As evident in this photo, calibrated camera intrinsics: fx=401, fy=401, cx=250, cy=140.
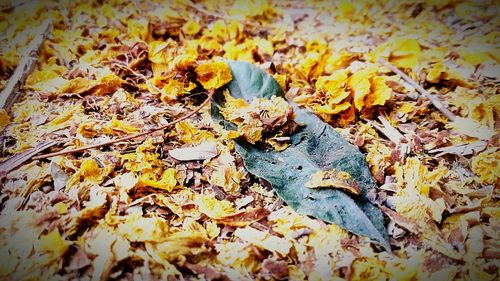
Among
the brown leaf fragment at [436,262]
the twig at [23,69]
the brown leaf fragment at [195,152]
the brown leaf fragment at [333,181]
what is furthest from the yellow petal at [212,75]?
the brown leaf fragment at [436,262]

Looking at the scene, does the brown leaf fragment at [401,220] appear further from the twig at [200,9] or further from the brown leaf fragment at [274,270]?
the twig at [200,9]

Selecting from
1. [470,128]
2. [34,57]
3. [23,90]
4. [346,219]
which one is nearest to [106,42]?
[34,57]

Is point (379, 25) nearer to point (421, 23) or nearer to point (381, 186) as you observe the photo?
point (421, 23)

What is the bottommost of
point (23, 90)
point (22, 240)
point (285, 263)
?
point (285, 263)

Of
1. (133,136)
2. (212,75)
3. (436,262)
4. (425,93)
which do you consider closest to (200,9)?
(212,75)

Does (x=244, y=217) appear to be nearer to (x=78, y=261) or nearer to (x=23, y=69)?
(x=78, y=261)

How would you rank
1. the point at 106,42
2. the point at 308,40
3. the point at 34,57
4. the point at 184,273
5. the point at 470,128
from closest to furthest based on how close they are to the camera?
the point at 184,273 → the point at 470,128 → the point at 34,57 → the point at 106,42 → the point at 308,40

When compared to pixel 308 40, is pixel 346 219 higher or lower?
lower

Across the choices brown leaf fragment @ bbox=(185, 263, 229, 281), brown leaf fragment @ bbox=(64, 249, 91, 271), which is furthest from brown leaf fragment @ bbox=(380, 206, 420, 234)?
brown leaf fragment @ bbox=(64, 249, 91, 271)
